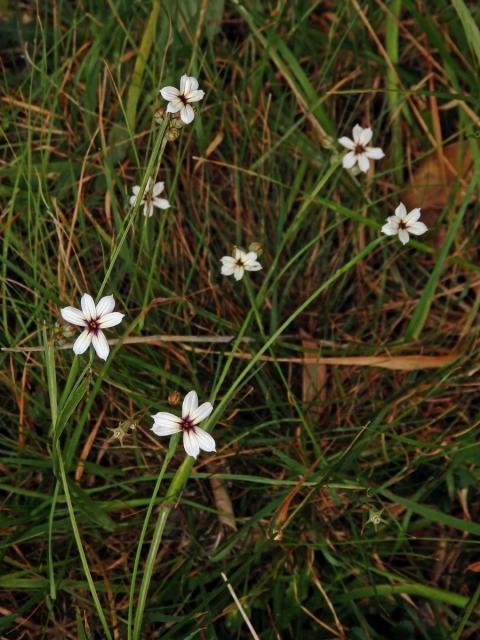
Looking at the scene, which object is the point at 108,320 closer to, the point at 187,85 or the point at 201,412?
the point at 201,412

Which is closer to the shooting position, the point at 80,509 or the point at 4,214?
the point at 80,509

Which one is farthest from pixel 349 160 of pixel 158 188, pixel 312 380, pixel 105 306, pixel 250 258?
pixel 105 306

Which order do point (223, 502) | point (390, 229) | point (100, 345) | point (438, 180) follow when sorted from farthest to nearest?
point (438, 180), point (223, 502), point (390, 229), point (100, 345)

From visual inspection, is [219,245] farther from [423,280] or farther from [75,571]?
[75,571]

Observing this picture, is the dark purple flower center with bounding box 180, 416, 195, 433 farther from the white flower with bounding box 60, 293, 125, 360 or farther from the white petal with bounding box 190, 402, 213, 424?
the white flower with bounding box 60, 293, 125, 360

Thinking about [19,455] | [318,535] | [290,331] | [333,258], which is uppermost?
[333,258]

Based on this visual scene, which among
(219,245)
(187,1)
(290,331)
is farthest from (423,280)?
(187,1)

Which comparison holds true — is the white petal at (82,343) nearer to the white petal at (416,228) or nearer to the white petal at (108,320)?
the white petal at (108,320)
